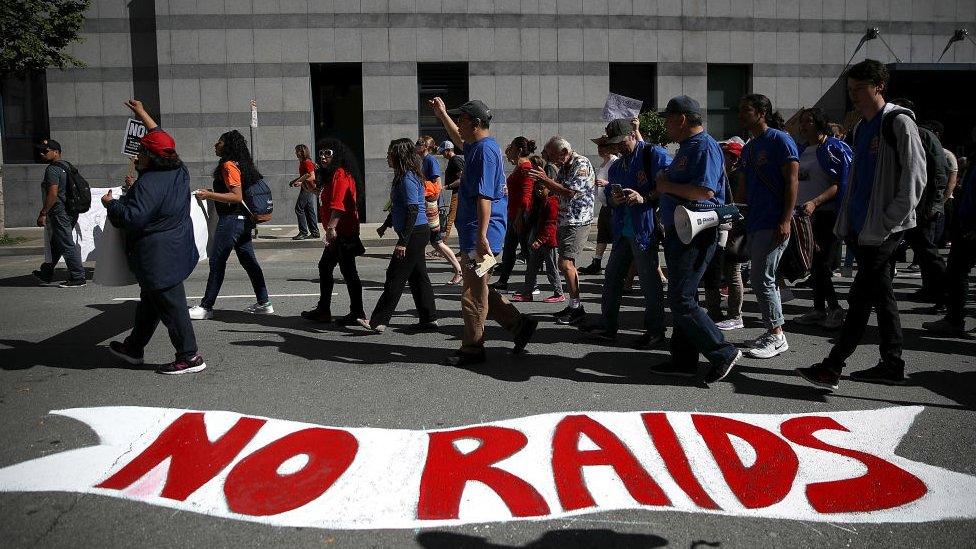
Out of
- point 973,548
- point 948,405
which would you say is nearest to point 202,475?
point 973,548

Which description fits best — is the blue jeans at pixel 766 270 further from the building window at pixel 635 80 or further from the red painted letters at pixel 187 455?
the building window at pixel 635 80

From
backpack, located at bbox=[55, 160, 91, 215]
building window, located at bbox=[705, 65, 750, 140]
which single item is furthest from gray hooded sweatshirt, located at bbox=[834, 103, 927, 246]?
building window, located at bbox=[705, 65, 750, 140]

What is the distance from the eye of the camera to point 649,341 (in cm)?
677

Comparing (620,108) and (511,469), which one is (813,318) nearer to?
(620,108)

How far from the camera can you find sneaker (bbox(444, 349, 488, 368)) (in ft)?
20.3

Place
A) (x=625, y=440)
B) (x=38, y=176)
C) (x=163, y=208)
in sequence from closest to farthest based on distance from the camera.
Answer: (x=625, y=440) < (x=163, y=208) < (x=38, y=176)

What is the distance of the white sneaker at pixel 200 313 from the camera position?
8094 mm

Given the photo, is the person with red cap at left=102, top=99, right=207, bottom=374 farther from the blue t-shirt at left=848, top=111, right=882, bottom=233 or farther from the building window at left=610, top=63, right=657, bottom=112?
the building window at left=610, top=63, right=657, bottom=112

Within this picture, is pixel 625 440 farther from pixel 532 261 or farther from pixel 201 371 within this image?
pixel 532 261

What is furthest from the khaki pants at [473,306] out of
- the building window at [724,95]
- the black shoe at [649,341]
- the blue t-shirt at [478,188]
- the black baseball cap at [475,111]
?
the building window at [724,95]

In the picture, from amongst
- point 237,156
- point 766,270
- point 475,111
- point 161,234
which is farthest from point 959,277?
point 237,156

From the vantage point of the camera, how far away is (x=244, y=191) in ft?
26.4

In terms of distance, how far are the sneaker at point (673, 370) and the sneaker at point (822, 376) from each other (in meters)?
0.74

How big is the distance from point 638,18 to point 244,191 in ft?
50.9
